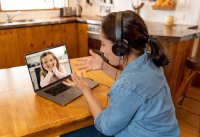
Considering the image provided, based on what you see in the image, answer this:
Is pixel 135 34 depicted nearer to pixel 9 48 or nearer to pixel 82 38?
pixel 9 48

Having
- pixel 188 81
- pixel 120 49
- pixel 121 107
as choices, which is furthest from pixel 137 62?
pixel 188 81

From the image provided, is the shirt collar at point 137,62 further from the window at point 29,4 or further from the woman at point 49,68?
the window at point 29,4

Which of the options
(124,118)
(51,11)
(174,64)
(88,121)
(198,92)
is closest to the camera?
(124,118)

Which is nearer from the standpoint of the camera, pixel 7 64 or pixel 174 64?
pixel 174 64

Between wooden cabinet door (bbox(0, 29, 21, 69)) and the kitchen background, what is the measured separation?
65cm

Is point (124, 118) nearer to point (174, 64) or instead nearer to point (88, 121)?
point (88, 121)

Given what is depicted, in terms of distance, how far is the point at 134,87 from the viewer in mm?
839

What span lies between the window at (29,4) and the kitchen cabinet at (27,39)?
2.37 ft

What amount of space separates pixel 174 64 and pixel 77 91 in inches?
50.3

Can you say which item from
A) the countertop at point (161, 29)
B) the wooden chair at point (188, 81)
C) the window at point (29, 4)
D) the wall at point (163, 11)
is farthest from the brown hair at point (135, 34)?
the window at point (29, 4)

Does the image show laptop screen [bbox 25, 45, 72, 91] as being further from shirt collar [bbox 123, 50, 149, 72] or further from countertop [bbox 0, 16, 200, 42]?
countertop [bbox 0, 16, 200, 42]

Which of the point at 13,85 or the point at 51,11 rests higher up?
the point at 51,11

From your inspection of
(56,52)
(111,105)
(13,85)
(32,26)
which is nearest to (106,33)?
(111,105)

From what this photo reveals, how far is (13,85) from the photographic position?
1.25 metres
